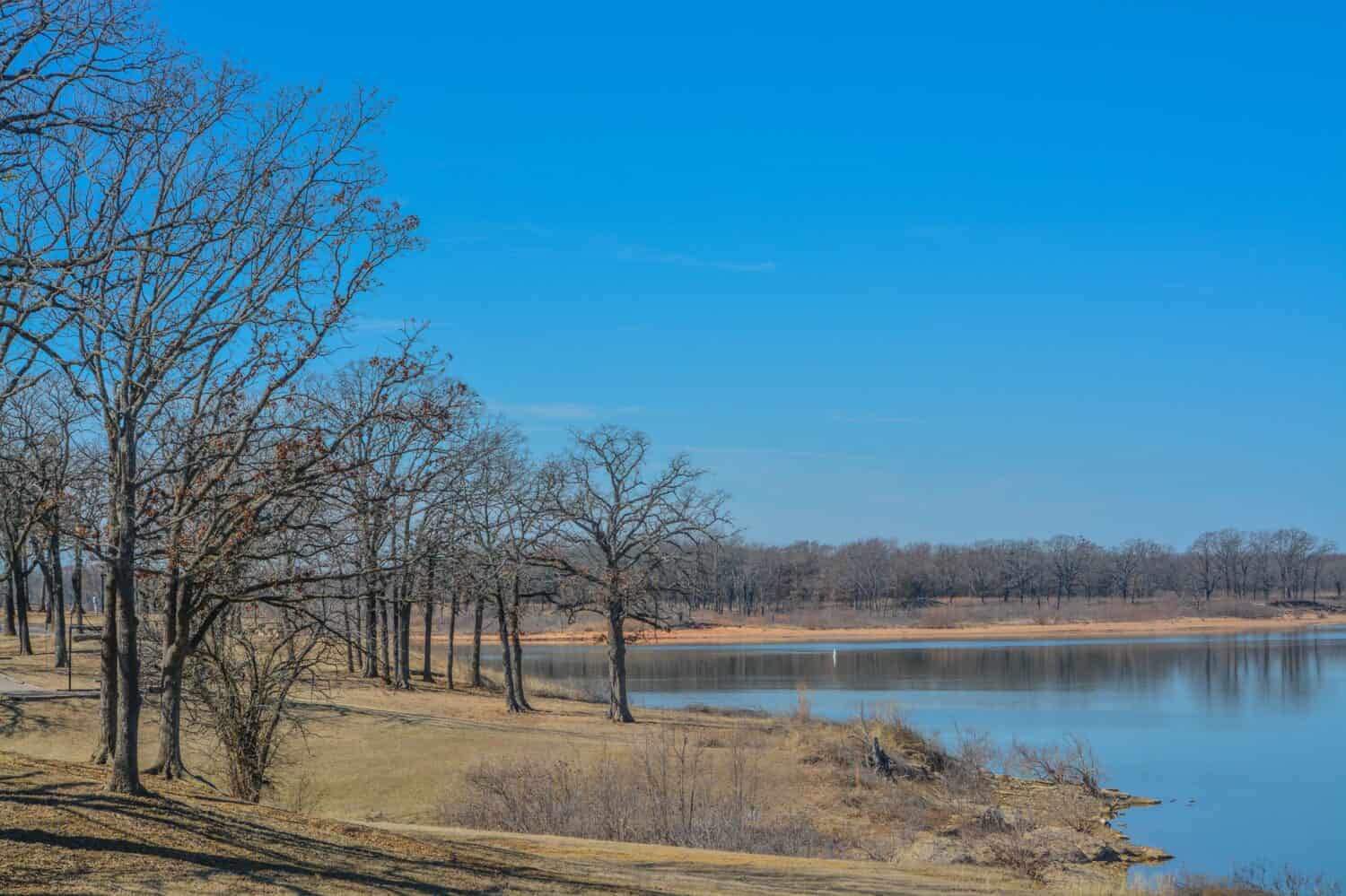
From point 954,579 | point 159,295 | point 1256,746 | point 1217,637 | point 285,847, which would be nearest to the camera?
point 285,847

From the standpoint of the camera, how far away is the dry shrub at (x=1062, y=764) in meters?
29.1

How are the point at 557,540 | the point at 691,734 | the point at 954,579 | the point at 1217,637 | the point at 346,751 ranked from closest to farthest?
the point at 346,751
the point at 691,734
the point at 557,540
the point at 1217,637
the point at 954,579

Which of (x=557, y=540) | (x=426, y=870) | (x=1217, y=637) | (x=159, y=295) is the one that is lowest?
(x=1217, y=637)

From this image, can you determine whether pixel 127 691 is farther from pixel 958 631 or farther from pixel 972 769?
pixel 958 631

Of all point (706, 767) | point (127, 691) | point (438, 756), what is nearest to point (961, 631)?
point (706, 767)

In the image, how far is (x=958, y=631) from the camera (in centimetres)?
10831

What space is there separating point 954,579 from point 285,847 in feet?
473

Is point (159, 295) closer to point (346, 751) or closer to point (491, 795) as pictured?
point (491, 795)

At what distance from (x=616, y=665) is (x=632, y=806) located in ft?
50.8

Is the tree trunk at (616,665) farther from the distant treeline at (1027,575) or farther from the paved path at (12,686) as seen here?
the distant treeline at (1027,575)

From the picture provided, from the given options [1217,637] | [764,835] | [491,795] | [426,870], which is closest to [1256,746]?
[764,835]

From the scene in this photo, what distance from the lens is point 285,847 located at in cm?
1174

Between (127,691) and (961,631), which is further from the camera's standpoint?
(961,631)

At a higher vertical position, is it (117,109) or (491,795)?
(117,109)
